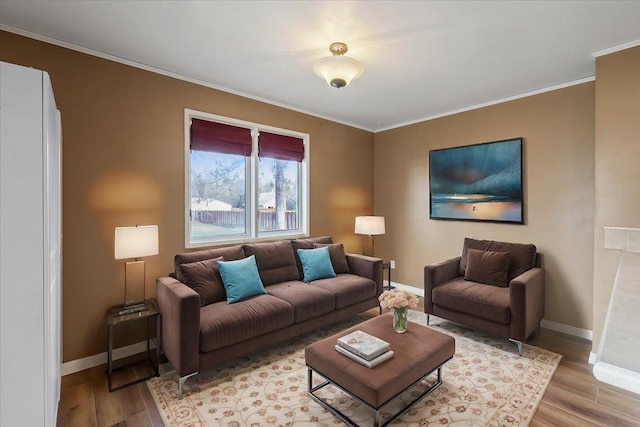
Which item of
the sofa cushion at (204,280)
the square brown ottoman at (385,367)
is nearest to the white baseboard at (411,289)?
the square brown ottoman at (385,367)

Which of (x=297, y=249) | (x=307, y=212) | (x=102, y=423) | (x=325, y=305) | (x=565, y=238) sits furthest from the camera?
(x=307, y=212)

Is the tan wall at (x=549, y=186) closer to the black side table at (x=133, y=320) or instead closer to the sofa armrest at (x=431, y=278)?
the sofa armrest at (x=431, y=278)

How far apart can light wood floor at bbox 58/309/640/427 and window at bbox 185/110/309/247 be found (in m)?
1.38

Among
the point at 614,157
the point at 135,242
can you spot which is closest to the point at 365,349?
the point at 135,242

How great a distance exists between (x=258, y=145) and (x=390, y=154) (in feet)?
7.66

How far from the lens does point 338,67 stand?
230cm

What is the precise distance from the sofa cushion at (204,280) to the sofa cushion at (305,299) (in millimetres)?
531

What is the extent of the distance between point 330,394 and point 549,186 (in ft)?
10.7

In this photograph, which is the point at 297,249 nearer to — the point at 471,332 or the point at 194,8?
the point at 471,332

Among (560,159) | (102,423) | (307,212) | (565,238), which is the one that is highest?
(560,159)

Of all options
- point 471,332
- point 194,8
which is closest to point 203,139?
point 194,8

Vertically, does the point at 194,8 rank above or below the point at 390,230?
above

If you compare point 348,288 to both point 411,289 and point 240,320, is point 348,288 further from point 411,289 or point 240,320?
point 411,289

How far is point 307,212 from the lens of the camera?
427 cm
